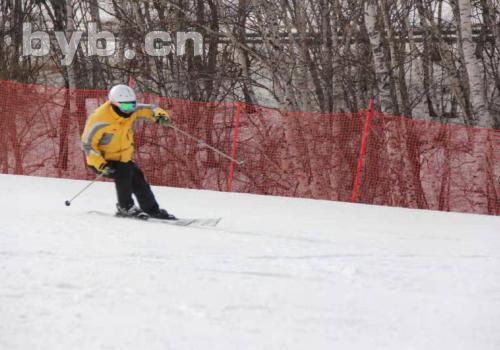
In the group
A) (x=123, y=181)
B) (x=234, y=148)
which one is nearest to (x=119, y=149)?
(x=123, y=181)

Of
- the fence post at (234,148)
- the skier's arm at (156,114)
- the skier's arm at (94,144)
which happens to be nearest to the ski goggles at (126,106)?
the skier's arm at (94,144)

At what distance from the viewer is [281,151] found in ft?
41.7

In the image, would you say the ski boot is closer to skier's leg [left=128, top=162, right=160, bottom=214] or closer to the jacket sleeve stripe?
skier's leg [left=128, top=162, right=160, bottom=214]

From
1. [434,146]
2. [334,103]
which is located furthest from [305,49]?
[434,146]

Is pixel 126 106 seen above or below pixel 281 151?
above

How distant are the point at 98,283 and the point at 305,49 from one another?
405 inches

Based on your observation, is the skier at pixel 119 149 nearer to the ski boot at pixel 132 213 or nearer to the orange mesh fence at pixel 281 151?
the ski boot at pixel 132 213

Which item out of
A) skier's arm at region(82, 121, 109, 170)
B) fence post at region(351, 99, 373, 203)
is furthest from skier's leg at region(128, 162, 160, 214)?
fence post at region(351, 99, 373, 203)

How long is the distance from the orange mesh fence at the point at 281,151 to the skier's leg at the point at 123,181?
168 inches

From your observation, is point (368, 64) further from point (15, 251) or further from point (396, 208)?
point (15, 251)

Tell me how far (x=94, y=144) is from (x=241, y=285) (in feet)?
11.8

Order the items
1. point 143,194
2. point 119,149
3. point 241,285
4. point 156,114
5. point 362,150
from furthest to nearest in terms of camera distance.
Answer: point 362,150 → point 156,114 → point 143,194 → point 119,149 → point 241,285

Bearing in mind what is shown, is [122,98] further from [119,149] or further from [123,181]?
[123,181]

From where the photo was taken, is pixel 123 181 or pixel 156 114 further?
pixel 156 114
